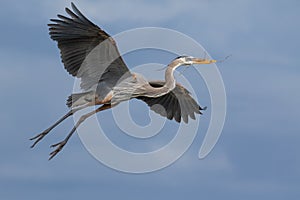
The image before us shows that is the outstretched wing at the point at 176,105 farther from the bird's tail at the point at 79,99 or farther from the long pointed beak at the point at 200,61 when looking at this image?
the bird's tail at the point at 79,99

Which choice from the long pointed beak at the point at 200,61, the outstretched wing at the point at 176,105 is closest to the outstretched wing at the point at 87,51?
the long pointed beak at the point at 200,61

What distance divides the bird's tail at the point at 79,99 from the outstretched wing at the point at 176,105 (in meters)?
2.40

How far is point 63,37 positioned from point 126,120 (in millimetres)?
2905

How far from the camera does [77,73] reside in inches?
734

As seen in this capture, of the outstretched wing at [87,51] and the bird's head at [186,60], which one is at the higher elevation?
the bird's head at [186,60]

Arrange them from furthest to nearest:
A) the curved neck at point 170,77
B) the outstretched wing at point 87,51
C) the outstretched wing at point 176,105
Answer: the outstretched wing at point 176,105 → the curved neck at point 170,77 → the outstretched wing at point 87,51

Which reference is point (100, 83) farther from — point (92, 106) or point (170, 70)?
point (170, 70)

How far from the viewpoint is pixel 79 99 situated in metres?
18.7

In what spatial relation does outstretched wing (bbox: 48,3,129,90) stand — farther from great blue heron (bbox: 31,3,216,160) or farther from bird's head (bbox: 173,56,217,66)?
bird's head (bbox: 173,56,217,66)

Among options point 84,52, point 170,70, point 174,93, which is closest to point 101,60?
point 84,52

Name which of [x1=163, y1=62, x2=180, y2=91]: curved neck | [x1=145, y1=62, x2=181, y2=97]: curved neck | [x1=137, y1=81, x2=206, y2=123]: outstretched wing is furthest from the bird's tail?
[x1=137, y1=81, x2=206, y2=123]: outstretched wing

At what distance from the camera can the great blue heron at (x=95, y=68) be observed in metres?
17.8

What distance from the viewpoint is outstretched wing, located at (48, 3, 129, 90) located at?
17.8 m

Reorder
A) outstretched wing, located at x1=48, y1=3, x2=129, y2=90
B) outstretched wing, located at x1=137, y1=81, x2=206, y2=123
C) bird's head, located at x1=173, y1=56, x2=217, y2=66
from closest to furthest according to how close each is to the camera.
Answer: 1. outstretched wing, located at x1=48, y1=3, x2=129, y2=90
2. bird's head, located at x1=173, y1=56, x2=217, y2=66
3. outstretched wing, located at x1=137, y1=81, x2=206, y2=123
